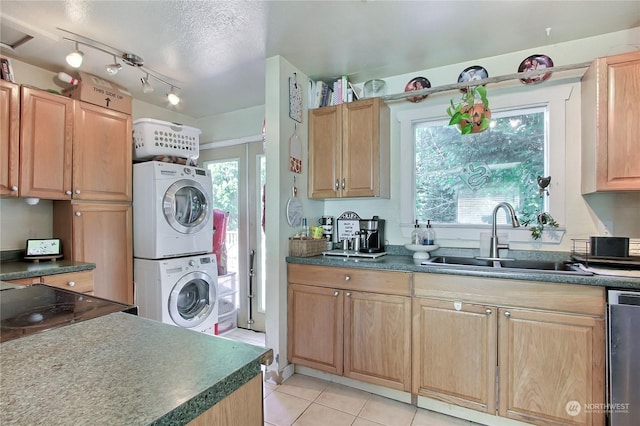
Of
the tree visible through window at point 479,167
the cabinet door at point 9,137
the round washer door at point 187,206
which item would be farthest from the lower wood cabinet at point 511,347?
the cabinet door at point 9,137

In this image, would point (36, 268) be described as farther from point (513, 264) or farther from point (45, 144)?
point (513, 264)

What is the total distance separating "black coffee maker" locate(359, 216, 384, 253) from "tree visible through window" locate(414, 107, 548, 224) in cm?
37

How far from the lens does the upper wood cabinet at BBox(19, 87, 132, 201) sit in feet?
7.14

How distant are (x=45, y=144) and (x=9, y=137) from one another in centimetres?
19

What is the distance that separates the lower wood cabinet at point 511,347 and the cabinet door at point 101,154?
258 centimetres

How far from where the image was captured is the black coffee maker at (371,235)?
2.52 meters

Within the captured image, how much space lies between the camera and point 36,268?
200cm

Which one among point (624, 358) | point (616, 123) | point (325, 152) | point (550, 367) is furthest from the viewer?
point (325, 152)

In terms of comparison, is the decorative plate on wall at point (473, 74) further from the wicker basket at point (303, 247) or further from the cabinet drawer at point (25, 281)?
the cabinet drawer at point (25, 281)

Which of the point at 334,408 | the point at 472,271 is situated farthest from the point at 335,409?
the point at 472,271

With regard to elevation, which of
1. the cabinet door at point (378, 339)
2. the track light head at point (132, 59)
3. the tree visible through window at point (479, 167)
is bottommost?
the cabinet door at point (378, 339)

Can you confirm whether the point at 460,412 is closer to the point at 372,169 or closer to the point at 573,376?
the point at 573,376

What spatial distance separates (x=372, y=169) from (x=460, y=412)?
1726 millimetres

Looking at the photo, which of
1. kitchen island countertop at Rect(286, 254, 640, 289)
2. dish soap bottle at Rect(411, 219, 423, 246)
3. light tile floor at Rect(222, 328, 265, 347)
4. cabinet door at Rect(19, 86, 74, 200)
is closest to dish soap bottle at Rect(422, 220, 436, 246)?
dish soap bottle at Rect(411, 219, 423, 246)
